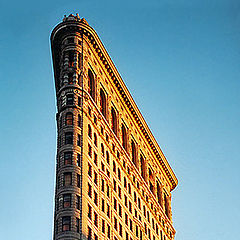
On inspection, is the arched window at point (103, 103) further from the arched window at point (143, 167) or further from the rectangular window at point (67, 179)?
the rectangular window at point (67, 179)

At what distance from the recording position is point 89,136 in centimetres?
9750

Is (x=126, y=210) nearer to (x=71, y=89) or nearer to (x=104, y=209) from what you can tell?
(x=104, y=209)

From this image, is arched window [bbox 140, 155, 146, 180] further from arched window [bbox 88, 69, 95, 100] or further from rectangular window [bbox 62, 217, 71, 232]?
rectangular window [bbox 62, 217, 71, 232]

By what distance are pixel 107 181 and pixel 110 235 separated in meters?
10.2

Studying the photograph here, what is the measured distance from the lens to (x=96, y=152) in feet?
324

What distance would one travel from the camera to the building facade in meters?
86.5

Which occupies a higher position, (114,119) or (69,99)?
(114,119)

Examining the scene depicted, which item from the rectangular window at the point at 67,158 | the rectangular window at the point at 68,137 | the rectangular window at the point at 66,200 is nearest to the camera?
the rectangular window at the point at 66,200

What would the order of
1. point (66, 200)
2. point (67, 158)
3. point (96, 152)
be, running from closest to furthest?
point (66, 200), point (67, 158), point (96, 152)

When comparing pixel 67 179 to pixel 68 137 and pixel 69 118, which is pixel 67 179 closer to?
pixel 68 137

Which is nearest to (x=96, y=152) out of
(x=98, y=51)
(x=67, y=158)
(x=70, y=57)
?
(x=67, y=158)

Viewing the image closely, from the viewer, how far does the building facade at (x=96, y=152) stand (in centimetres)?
8652

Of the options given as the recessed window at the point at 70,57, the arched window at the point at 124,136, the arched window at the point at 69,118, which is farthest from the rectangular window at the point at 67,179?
the arched window at the point at 124,136

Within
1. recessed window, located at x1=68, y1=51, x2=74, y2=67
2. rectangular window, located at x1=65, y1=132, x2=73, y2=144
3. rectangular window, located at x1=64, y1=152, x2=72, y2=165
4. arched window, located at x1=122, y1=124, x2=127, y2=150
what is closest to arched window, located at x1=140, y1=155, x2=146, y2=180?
arched window, located at x1=122, y1=124, x2=127, y2=150
